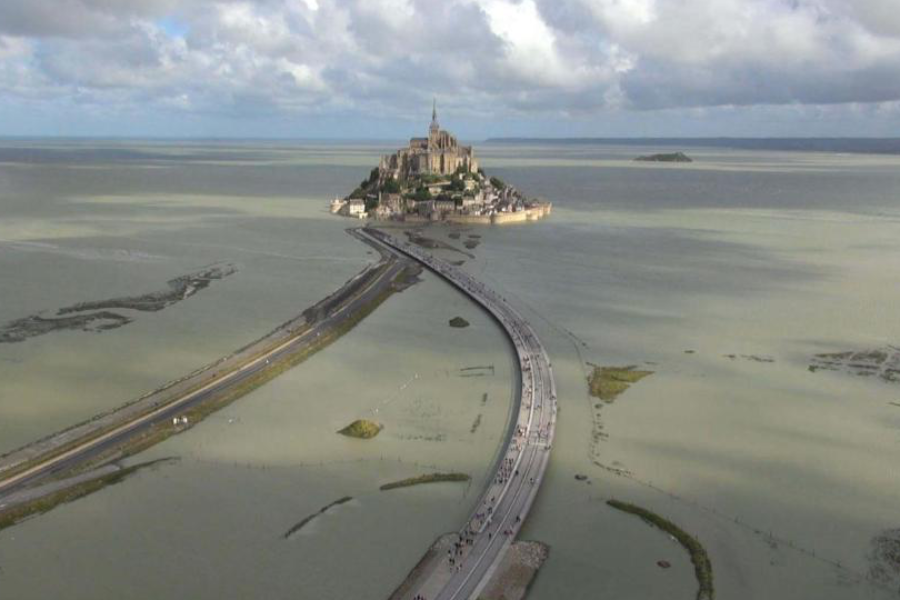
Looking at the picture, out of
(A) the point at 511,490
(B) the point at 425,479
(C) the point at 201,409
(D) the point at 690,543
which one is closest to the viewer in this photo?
(D) the point at 690,543

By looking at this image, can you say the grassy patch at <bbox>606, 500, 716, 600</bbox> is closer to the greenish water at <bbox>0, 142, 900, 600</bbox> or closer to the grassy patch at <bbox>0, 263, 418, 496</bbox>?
the greenish water at <bbox>0, 142, 900, 600</bbox>

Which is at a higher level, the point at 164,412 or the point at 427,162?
the point at 427,162

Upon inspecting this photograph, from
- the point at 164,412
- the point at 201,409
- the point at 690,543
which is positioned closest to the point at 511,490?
the point at 690,543

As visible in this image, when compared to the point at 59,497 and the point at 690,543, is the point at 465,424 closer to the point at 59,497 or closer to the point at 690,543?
the point at 690,543

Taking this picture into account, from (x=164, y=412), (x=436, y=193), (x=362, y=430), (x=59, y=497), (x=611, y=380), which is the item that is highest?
(x=436, y=193)

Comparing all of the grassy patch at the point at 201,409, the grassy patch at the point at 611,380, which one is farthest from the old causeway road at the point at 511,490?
the grassy patch at the point at 201,409

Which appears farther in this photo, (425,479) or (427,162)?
(427,162)

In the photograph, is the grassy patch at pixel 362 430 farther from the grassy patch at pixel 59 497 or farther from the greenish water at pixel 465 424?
the grassy patch at pixel 59 497
